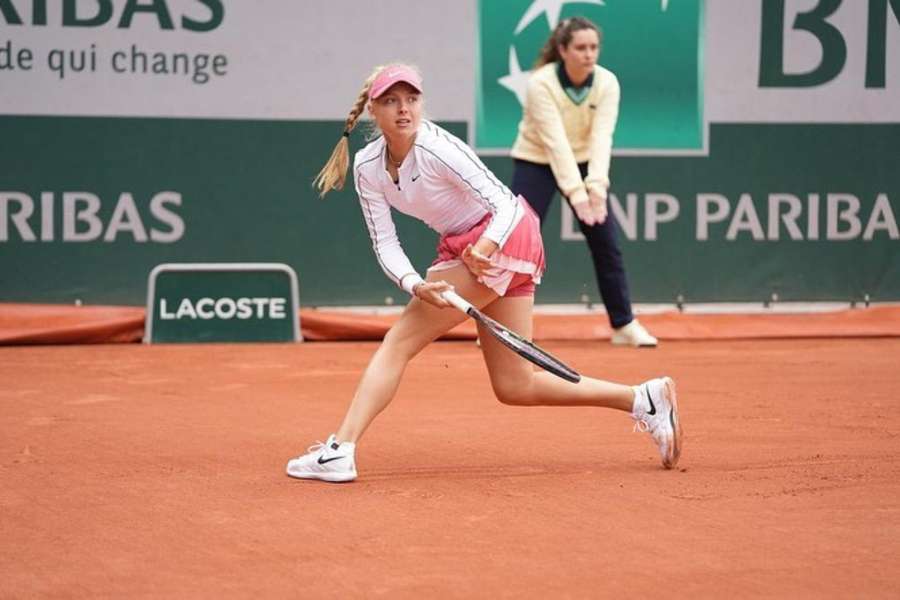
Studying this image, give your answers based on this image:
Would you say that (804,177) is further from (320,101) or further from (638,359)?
(320,101)

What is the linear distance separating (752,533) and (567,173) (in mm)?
4242

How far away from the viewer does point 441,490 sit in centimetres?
510

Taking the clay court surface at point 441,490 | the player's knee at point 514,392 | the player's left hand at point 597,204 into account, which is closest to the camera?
the clay court surface at point 441,490

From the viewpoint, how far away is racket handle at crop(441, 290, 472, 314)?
5.04 metres

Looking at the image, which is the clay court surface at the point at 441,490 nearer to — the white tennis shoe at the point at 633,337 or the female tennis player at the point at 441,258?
the female tennis player at the point at 441,258

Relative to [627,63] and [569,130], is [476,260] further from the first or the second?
[627,63]

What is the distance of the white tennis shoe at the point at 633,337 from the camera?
9148 millimetres

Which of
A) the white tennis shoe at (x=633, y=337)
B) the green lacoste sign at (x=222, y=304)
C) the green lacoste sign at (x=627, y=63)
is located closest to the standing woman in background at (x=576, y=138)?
the white tennis shoe at (x=633, y=337)

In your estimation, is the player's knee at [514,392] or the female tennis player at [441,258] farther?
the player's knee at [514,392]

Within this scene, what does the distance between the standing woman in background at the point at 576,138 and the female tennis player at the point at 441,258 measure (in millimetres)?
3115

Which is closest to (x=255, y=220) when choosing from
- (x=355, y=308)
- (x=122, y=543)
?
(x=355, y=308)

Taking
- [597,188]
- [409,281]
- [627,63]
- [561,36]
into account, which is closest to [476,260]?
[409,281]

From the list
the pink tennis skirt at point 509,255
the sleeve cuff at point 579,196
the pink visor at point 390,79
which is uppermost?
the pink visor at point 390,79

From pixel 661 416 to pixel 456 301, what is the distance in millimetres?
921
